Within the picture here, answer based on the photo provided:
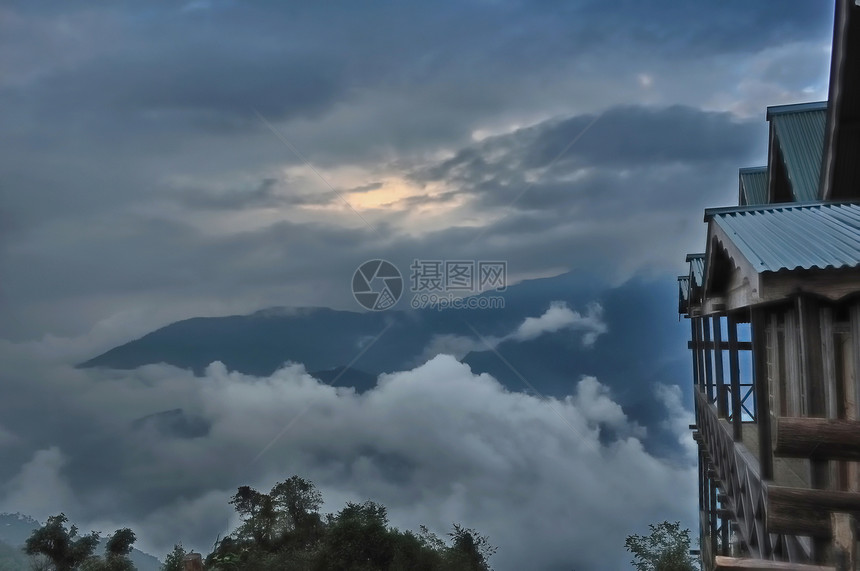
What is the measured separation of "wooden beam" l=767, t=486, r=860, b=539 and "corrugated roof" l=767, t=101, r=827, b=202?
21.8 feet

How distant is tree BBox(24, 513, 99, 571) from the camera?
26.8 m

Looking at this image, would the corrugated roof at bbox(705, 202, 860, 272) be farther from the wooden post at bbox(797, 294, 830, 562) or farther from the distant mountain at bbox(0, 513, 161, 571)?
the distant mountain at bbox(0, 513, 161, 571)

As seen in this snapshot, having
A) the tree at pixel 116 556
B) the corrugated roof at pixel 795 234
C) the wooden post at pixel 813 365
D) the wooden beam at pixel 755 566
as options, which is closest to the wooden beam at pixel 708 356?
the corrugated roof at pixel 795 234

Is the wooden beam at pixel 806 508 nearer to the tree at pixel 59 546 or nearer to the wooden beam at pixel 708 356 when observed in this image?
the wooden beam at pixel 708 356

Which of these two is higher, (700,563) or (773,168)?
(773,168)

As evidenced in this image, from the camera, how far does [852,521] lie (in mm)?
4770

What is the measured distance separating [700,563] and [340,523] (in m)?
11.6

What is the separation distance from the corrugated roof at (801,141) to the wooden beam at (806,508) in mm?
6647

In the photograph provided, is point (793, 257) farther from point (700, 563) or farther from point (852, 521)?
point (700, 563)

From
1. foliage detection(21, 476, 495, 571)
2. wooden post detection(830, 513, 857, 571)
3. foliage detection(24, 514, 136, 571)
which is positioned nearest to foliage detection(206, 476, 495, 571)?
foliage detection(21, 476, 495, 571)

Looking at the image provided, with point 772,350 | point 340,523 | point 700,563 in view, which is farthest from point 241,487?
point 772,350

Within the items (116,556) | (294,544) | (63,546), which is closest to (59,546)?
(63,546)

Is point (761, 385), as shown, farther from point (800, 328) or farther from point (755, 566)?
point (755, 566)

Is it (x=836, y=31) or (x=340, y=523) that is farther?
(x=340, y=523)
